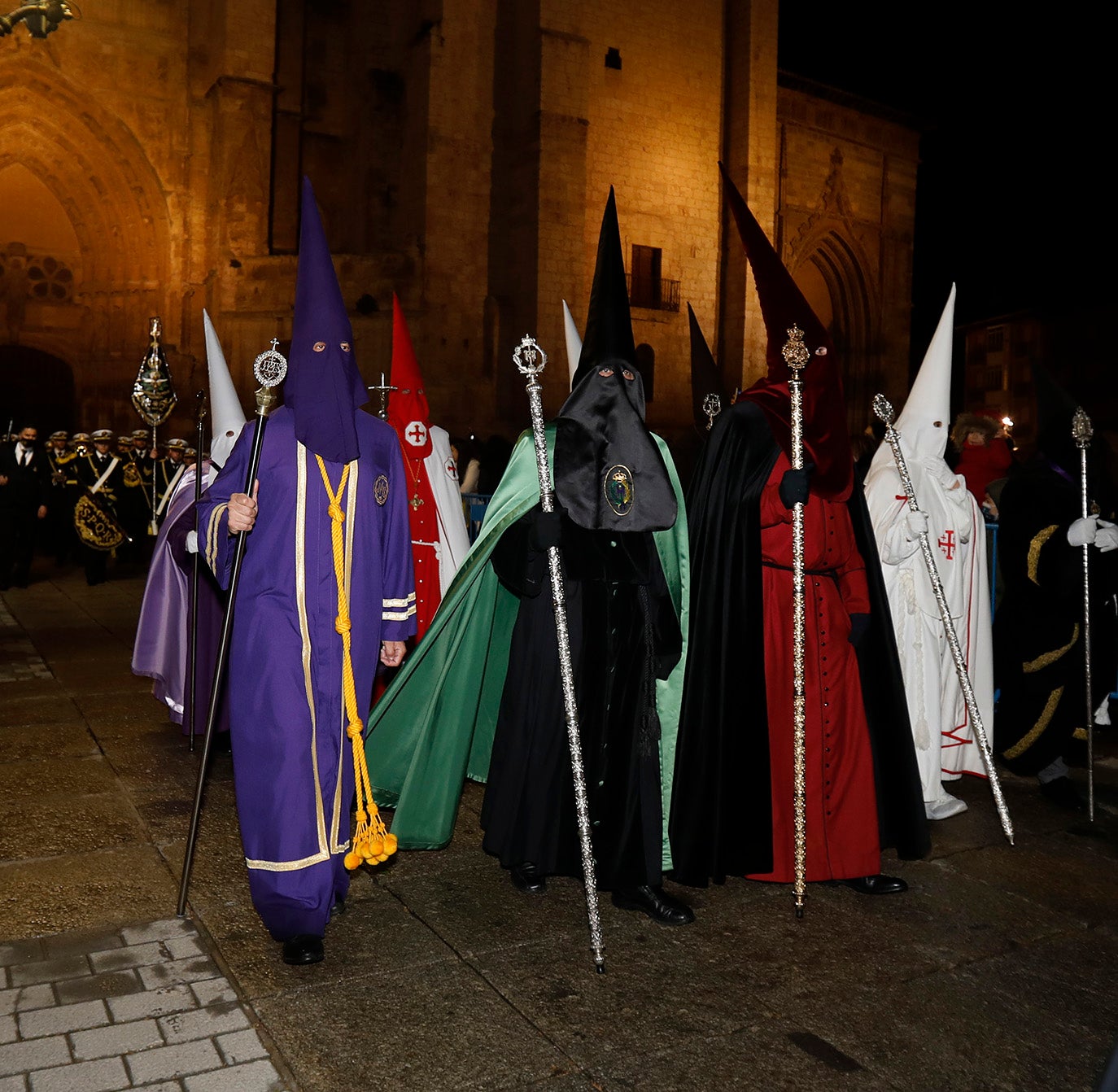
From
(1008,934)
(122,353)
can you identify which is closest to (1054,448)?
(1008,934)

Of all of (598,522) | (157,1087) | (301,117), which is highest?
(301,117)

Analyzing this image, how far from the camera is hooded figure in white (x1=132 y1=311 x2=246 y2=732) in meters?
5.89

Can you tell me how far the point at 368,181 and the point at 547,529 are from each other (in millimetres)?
22434

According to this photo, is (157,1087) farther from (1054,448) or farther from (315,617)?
(1054,448)

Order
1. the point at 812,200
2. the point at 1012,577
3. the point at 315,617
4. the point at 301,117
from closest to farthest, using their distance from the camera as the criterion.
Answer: the point at 315,617
the point at 1012,577
the point at 301,117
the point at 812,200

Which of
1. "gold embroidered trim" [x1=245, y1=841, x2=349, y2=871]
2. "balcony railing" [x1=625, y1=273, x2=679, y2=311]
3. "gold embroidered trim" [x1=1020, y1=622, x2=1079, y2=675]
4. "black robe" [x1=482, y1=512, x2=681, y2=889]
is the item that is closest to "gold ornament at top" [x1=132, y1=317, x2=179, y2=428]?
"black robe" [x1=482, y1=512, x2=681, y2=889]

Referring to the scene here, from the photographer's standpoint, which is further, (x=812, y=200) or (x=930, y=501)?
(x=812, y=200)

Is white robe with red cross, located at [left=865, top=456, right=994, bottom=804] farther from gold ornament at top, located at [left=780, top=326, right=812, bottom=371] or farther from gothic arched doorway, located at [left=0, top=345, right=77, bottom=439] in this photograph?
gothic arched doorway, located at [left=0, top=345, right=77, bottom=439]

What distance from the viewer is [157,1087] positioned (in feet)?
8.56

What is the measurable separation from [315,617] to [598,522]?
1.03 m

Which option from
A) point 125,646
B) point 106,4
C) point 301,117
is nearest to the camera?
point 125,646

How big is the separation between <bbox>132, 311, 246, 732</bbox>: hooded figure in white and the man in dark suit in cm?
713

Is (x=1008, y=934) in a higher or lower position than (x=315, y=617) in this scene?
lower

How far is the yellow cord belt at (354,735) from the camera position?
3488 mm
